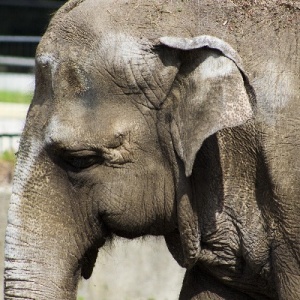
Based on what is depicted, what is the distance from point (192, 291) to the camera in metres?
5.46

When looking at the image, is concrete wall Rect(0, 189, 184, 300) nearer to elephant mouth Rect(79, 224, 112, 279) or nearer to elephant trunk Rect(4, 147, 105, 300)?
elephant mouth Rect(79, 224, 112, 279)

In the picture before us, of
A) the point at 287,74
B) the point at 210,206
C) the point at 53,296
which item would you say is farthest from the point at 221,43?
the point at 53,296

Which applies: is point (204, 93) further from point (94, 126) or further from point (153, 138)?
point (94, 126)

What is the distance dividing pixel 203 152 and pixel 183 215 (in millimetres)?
264

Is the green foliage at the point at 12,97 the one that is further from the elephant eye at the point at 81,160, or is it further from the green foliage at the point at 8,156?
the elephant eye at the point at 81,160

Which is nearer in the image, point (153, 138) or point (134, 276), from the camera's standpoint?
point (153, 138)

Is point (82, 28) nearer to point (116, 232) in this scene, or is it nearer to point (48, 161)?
point (48, 161)

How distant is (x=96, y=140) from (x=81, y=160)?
0.39ft

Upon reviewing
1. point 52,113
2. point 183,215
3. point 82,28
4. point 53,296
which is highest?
point 82,28

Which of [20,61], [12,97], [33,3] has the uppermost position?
[33,3]

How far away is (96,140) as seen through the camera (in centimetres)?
473

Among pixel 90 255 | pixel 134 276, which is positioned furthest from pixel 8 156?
pixel 90 255

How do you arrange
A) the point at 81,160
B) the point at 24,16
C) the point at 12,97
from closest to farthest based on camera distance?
the point at 81,160
the point at 12,97
the point at 24,16

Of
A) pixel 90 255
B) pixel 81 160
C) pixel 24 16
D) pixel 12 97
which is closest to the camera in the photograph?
pixel 81 160
